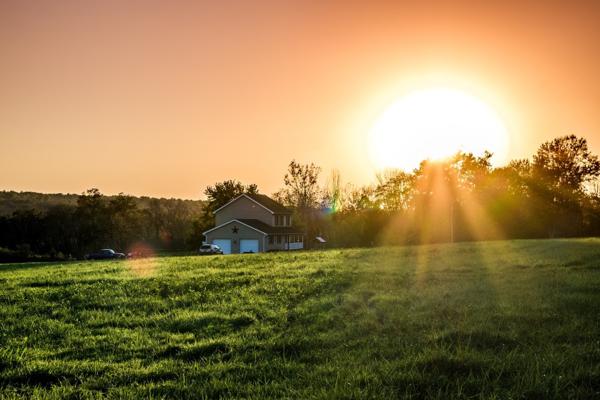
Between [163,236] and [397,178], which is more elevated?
[397,178]

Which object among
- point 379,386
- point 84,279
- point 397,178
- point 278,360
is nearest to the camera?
point 379,386

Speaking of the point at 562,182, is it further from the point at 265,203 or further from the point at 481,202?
the point at 265,203

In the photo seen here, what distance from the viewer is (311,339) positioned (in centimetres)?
873

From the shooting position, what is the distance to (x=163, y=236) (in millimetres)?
87812

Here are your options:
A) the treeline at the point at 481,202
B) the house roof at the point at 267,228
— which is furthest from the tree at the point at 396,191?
the house roof at the point at 267,228

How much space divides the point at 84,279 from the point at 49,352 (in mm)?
11737

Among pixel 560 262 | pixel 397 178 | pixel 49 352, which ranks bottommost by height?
pixel 49 352

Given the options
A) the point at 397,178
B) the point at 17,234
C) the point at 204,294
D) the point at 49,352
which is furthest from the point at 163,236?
the point at 49,352

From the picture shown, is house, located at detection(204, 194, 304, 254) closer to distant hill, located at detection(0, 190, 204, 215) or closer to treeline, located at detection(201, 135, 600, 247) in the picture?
treeline, located at detection(201, 135, 600, 247)

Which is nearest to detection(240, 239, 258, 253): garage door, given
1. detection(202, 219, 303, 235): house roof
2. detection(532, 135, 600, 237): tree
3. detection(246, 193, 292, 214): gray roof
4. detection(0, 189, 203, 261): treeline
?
detection(202, 219, 303, 235): house roof

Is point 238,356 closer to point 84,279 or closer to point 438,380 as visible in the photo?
point 438,380

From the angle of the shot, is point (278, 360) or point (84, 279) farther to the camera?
point (84, 279)

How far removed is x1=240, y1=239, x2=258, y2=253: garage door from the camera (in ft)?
201

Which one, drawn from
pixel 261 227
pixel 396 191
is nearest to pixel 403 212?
pixel 396 191
